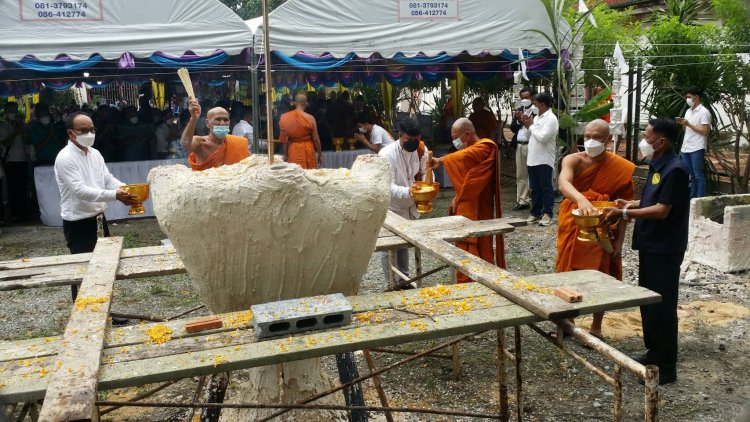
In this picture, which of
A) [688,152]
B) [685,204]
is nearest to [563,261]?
[685,204]

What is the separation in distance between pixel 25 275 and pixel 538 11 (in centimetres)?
775

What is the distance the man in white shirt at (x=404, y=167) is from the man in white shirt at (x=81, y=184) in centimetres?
198

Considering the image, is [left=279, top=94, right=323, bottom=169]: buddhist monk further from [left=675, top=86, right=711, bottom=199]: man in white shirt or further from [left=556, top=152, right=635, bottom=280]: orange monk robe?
[left=675, top=86, right=711, bottom=199]: man in white shirt

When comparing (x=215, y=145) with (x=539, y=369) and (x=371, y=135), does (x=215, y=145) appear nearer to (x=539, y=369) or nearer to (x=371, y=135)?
(x=539, y=369)

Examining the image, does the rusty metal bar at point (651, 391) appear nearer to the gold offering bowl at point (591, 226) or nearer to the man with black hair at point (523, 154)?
the gold offering bowl at point (591, 226)

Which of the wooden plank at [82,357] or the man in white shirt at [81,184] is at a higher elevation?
the man in white shirt at [81,184]

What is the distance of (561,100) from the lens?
31.1 feet

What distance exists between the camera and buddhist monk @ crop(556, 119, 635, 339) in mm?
4164

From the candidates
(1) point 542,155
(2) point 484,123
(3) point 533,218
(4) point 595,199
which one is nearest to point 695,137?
(1) point 542,155

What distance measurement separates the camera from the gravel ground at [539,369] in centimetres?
371

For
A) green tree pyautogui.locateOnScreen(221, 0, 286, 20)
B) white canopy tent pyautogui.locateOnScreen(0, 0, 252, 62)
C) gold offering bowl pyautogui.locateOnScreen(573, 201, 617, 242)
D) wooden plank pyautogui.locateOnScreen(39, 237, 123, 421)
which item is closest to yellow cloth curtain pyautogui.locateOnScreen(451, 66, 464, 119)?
white canopy tent pyautogui.locateOnScreen(0, 0, 252, 62)

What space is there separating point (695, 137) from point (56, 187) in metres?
8.17

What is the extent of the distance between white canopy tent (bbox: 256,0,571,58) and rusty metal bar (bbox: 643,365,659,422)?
21.5ft

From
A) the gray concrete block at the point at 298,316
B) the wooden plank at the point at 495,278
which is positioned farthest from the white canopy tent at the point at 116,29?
the gray concrete block at the point at 298,316
